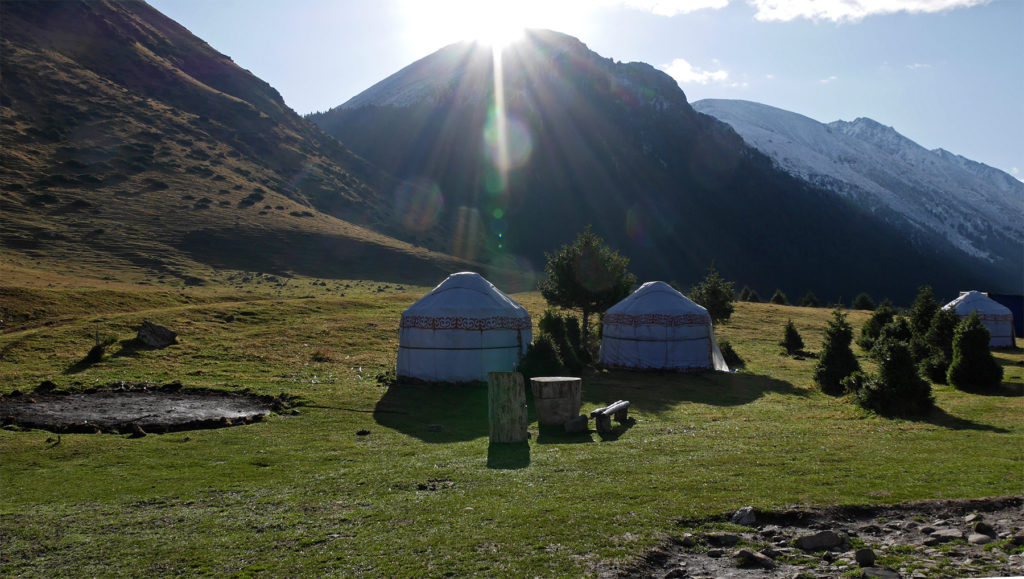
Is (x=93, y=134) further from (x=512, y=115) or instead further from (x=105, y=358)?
(x=512, y=115)

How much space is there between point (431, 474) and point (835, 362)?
1497cm

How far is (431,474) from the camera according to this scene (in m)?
9.67

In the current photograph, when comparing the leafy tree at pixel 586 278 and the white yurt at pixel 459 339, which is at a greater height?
the leafy tree at pixel 586 278

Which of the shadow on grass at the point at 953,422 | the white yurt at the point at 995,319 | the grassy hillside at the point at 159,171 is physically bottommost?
the shadow on grass at the point at 953,422

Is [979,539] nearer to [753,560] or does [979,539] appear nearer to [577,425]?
[753,560]

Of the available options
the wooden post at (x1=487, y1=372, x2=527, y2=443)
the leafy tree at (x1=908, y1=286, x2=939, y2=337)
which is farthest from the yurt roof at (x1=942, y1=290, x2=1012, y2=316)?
the wooden post at (x1=487, y1=372, x2=527, y2=443)

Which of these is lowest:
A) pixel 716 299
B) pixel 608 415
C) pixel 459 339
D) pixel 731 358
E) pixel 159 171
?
pixel 731 358

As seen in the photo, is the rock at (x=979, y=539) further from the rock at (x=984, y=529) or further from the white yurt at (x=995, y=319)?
the white yurt at (x=995, y=319)

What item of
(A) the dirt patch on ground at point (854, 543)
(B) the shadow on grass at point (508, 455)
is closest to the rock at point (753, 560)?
(A) the dirt patch on ground at point (854, 543)

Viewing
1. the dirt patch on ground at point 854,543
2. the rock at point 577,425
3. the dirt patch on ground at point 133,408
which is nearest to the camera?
the dirt patch on ground at point 854,543

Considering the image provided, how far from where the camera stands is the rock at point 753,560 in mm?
5895

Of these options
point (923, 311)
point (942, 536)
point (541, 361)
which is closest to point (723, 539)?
point (942, 536)

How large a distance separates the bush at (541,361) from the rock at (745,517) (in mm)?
12533

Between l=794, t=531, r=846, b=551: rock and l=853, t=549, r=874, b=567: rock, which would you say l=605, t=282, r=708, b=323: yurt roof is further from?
A: l=853, t=549, r=874, b=567: rock
